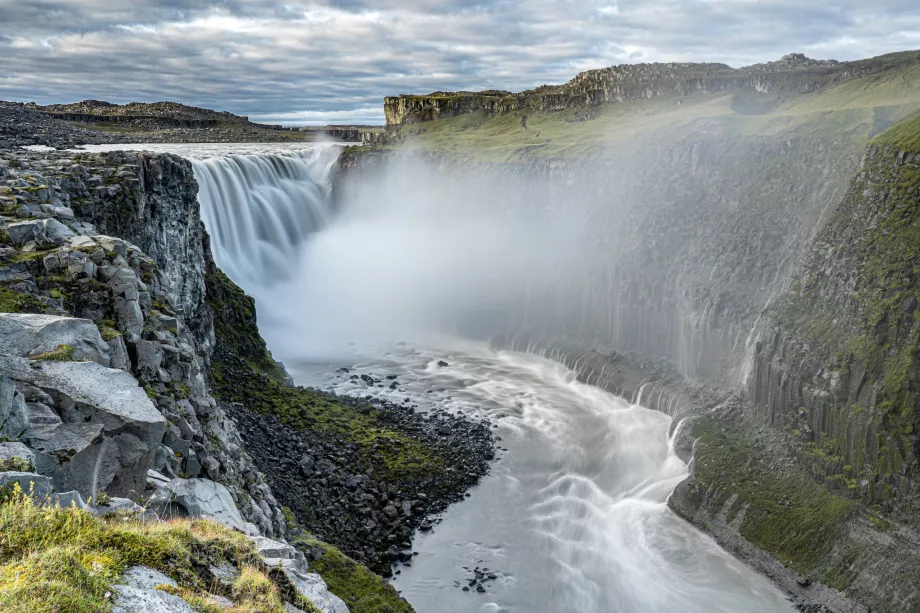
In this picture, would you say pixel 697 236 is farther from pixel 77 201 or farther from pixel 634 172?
pixel 77 201

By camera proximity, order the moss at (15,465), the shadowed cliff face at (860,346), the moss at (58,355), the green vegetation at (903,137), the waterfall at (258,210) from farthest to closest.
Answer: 1. the waterfall at (258,210)
2. the green vegetation at (903,137)
3. the shadowed cliff face at (860,346)
4. the moss at (58,355)
5. the moss at (15,465)

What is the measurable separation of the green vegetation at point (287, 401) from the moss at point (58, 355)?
23.7 meters

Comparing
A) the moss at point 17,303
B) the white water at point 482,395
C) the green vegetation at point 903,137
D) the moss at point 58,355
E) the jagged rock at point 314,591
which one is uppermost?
the green vegetation at point 903,137

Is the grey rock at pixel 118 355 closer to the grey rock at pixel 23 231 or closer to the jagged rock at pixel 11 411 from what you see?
the jagged rock at pixel 11 411

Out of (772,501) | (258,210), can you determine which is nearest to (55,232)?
(772,501)

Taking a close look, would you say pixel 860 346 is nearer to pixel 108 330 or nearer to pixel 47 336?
pixel 108 330

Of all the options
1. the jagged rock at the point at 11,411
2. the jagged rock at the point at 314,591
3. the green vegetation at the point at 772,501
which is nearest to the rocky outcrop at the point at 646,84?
the green vegetation at the point at 772,501

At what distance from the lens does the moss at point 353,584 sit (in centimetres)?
2438

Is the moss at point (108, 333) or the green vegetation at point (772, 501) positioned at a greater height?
the moss at point (108, 333)

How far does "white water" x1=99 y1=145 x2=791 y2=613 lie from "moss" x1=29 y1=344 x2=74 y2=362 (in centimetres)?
2055

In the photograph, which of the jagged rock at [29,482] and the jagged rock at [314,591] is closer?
the jagged rock at [29,482]

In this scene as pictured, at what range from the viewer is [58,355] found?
45.6 ft

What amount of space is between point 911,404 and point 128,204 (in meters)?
39.5

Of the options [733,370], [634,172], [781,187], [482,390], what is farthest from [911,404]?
[634,172]
